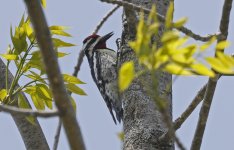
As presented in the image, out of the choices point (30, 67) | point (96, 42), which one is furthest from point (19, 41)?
point (96, 42)

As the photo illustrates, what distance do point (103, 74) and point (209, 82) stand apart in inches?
166

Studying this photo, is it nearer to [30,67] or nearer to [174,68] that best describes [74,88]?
[30,67]

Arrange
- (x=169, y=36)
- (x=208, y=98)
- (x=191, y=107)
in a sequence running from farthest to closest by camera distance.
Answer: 1. (x=191, y=107)
2. (x=208, y=98)
3. (x=169, y=36)

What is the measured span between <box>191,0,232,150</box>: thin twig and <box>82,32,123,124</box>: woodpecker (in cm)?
360

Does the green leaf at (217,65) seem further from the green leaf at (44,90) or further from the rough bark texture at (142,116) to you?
the green leaf at (44,90)

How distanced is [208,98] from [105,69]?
4160 mm

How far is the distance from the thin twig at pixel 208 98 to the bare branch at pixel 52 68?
72 cm

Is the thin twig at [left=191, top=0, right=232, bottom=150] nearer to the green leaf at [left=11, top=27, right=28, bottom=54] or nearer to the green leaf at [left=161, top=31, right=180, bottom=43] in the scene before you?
the green leaf at [left=161, top=31, right=180, bottom=43]

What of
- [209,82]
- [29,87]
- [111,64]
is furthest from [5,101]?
[111,64]

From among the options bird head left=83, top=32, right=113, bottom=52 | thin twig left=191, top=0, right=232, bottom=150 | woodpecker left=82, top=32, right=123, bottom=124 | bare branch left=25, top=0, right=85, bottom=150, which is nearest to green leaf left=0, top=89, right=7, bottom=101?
thin twig left=191, top=0, right=232, bottom=150

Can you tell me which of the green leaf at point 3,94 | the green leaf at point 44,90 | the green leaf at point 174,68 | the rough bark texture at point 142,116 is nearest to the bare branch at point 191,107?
the rough bark texture at point 142,116

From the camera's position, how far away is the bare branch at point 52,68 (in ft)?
4.06

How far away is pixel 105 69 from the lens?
19.9 ft

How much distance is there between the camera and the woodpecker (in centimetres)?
586
